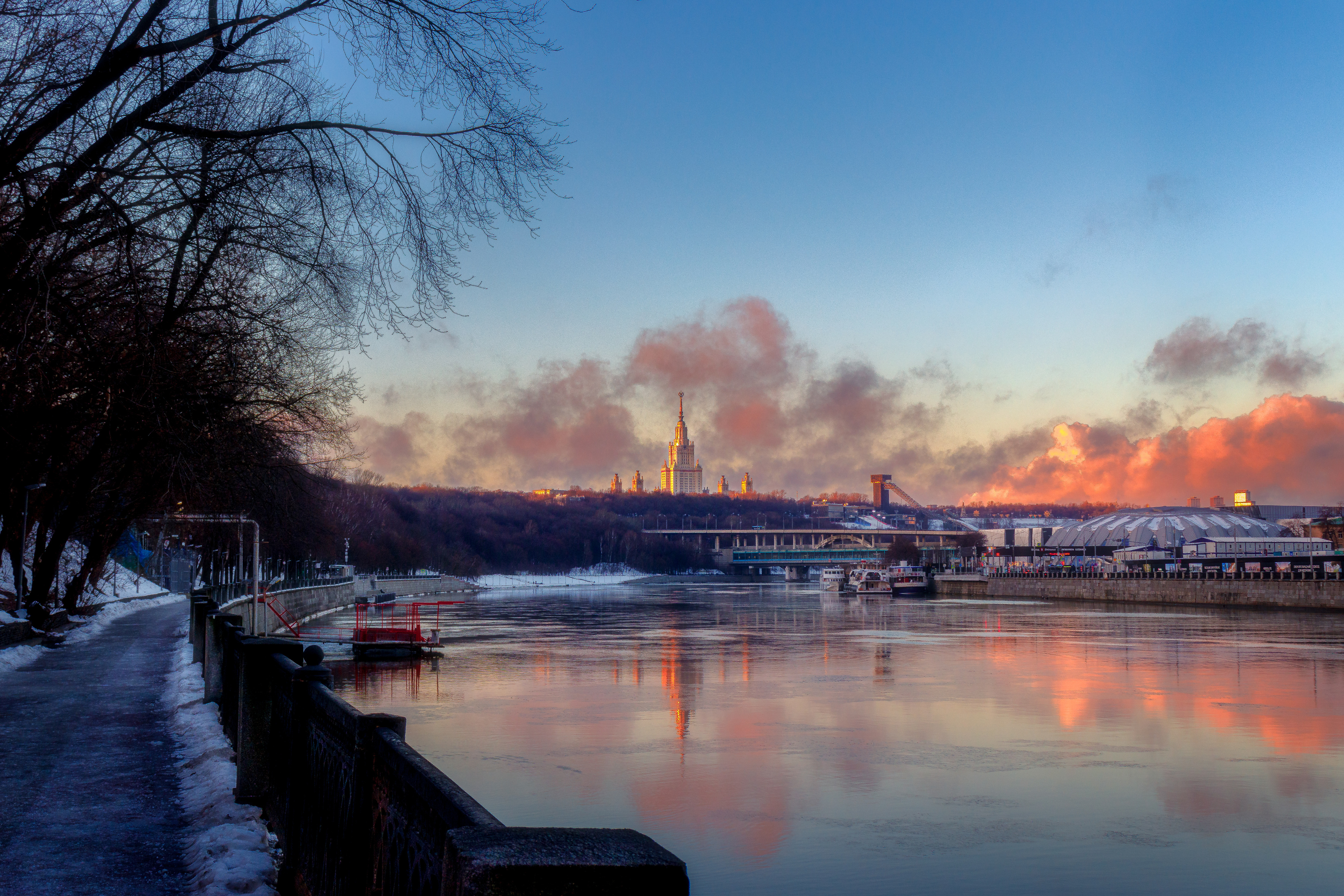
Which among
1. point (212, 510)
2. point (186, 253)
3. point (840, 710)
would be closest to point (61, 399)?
point (186, 253)

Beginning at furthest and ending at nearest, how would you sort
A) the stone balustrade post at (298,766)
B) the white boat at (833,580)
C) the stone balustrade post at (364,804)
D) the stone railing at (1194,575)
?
the white boat at (833,580)
the stone railing at (1194,575)
the stone balustrade post at (298,766)
the stone balustrade post at (364,804)

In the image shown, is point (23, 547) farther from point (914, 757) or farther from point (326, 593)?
point (326, 593)

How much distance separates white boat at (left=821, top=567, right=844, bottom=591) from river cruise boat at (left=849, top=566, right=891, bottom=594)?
27.3 ft

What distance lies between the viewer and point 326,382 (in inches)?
1062

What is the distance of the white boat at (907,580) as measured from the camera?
139 metres

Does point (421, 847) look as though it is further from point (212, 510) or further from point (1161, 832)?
point (212, 510)

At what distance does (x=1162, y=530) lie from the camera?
175 meters

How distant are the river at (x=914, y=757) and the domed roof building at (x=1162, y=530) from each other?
5134 inches

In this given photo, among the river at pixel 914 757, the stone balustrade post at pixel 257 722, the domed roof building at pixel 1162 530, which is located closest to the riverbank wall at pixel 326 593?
the river at pixel 914 757

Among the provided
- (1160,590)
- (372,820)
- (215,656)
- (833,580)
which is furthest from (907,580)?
(372,820)

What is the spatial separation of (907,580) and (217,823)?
137 meters

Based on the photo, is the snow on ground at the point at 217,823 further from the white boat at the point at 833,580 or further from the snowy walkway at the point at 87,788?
the white boat at the point at 833,580

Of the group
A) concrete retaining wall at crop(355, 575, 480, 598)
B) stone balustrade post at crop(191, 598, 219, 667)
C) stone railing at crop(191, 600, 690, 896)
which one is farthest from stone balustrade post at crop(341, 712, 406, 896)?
concrete retaining wall at crop(355, 575, 480, 598)

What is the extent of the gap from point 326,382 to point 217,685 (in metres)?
10.7
